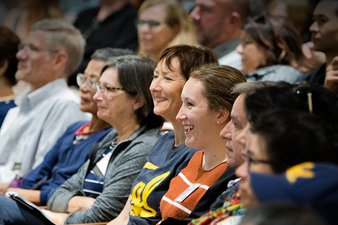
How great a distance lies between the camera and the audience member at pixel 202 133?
314 centimetres

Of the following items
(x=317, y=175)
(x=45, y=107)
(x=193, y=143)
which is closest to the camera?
(x=317, y=175)

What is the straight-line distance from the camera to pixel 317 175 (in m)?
2.23

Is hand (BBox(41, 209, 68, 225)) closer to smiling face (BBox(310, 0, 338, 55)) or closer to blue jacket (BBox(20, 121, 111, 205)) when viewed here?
blue jacket (BBox(20, 121, 111, 205))

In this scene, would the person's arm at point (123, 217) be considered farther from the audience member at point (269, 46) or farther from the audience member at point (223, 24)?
the audience member at point (223, 24)

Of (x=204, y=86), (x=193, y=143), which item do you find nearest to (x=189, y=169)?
(x=193, y=143)

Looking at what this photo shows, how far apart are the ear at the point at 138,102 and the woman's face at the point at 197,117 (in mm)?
752

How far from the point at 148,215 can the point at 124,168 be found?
17.4 inches

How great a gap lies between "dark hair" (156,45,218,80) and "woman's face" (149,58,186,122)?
2 cm

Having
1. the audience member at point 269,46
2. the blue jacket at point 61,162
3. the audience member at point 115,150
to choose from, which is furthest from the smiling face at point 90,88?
the audience member at point 269,46

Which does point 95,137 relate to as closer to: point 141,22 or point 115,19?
point 141,22

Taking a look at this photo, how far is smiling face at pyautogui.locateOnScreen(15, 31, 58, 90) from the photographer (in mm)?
5137

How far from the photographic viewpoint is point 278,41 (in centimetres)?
467

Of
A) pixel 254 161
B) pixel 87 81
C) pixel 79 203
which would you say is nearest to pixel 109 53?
pixel 87 81

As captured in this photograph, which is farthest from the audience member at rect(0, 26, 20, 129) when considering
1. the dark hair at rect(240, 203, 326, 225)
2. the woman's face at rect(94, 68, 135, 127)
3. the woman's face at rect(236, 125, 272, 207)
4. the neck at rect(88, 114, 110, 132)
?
the dark hair at rect(240, 203, 326, 225)
